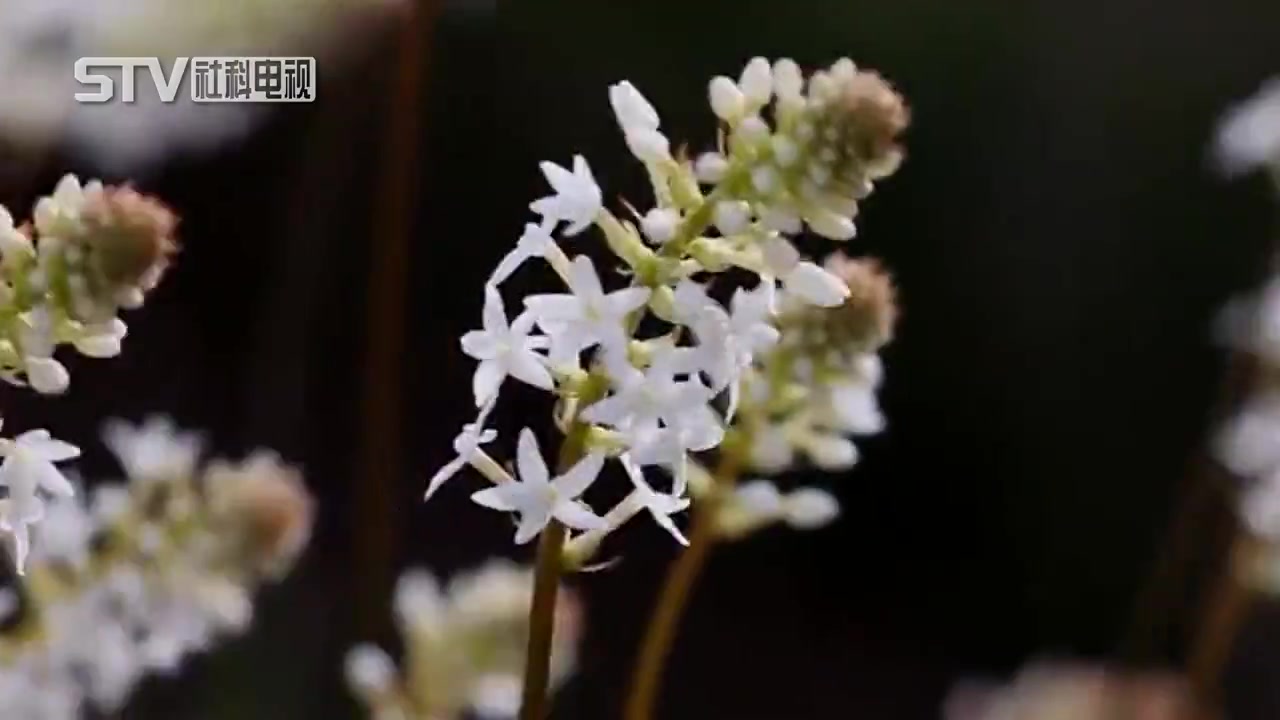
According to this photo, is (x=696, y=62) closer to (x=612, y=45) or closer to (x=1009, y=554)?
(x=612, y=45)

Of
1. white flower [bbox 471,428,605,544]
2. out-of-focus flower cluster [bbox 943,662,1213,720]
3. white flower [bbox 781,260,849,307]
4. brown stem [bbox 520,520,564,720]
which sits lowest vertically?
brown stem [bbox 520,520,564,720]

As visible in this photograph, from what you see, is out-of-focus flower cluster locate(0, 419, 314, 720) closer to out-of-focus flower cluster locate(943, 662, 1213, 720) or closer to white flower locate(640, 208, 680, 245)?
white flower locate(640, 208, 680, 245)

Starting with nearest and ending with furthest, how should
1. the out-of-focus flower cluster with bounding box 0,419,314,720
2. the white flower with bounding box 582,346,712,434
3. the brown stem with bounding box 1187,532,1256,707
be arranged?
the white flower with bounding box 582,346,712,434, the out-of-focus flower cluster with bounding box 0,419,314,720, the brown stem with bounding box 1187,532,1256,707

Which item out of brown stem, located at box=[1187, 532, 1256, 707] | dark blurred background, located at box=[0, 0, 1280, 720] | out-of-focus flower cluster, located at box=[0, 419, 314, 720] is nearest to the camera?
out-of-focus flower cluster, located at box=[0, 419, 314, 720]

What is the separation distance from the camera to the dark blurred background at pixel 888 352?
0.75m

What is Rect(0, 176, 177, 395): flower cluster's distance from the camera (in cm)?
48

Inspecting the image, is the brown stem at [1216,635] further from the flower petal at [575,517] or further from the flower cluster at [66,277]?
the flower cluster at [66,277]

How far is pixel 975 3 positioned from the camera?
83 cm

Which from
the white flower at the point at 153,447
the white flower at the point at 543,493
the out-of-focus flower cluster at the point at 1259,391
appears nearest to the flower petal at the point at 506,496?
the white flower at the point at 543,493

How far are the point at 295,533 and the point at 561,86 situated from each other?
0.81 ft

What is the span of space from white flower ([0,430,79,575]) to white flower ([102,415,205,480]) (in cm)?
14

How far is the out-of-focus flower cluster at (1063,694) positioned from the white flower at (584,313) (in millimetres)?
507

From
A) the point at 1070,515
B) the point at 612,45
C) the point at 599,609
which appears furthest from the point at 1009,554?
the point at 612,45

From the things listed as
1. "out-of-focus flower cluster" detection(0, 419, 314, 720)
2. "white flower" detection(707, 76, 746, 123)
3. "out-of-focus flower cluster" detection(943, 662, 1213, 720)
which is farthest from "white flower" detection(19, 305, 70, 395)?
"out-of-focus flower cluster" detection(943, 662, 1213, 720)
